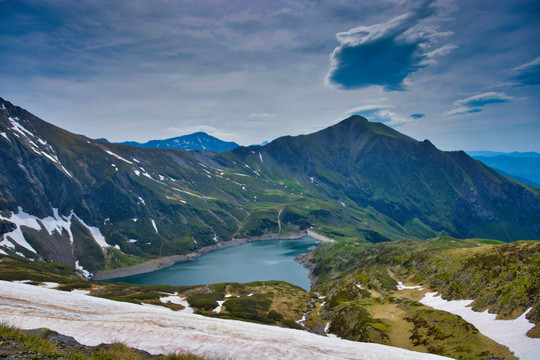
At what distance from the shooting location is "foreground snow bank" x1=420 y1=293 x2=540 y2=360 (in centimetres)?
3195

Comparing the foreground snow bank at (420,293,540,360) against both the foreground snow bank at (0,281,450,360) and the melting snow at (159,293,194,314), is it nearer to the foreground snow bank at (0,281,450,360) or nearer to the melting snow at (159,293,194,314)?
the foreground snow bank at (0,281,450,360)

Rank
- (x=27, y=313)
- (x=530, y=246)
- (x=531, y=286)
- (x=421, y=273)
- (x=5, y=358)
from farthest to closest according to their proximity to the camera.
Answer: (x=421, y=273) → (x=530, y=246) → (x=531, y=286) → (x=27, y=313) → (x=5, y=358)

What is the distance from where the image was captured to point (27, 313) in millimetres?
15992

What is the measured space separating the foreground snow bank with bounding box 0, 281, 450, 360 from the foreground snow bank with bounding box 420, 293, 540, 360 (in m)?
27.6

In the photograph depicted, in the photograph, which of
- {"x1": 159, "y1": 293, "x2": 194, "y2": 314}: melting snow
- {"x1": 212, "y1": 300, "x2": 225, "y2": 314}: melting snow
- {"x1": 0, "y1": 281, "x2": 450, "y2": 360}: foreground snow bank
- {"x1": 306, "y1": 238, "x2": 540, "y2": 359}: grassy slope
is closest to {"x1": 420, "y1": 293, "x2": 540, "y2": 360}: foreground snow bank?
{"x1": 306, "y1": 238, "x2": 540, "y2": 359}: grassy slope

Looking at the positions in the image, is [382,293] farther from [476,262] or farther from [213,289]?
[213,289]

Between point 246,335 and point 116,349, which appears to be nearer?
point 116,349

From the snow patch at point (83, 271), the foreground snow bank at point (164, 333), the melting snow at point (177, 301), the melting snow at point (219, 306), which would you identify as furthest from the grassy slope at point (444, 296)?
the snow patch at point (83, 271)

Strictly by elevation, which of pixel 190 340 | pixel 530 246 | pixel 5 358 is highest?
pixel 5 358

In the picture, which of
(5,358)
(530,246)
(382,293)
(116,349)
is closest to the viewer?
(5,358)

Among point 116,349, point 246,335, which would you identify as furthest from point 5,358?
point 246,335

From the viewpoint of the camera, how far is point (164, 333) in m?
15.3

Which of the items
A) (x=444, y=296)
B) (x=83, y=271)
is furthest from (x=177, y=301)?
(x=83, y=271)

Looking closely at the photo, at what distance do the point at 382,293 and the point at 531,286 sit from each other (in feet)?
115
